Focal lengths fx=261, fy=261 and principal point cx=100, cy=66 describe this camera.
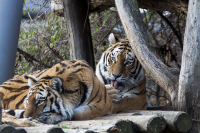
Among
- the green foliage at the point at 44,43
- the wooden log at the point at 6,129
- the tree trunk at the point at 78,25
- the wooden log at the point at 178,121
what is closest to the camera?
the wooden log at the point at 6,129

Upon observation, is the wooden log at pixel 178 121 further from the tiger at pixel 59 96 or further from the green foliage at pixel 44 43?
the green foliage at pixel 44 43

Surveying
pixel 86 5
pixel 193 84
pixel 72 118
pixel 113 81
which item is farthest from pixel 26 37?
pixel 193 84

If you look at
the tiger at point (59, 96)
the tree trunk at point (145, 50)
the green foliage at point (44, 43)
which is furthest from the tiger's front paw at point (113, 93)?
the green foliage at point (44, 43)

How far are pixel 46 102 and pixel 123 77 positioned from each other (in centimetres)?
149

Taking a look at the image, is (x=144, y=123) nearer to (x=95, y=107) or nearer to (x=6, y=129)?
(x=95, y=107)

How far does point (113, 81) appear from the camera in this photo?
3879 millimetres

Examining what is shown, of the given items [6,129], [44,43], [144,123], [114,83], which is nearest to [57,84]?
[144,123]

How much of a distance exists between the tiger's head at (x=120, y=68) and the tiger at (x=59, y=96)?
0.60 m

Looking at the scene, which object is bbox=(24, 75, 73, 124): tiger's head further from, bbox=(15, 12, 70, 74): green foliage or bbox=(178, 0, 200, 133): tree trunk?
bbox=(15, 12, 70, 74): green foliage

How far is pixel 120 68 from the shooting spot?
3785 mm

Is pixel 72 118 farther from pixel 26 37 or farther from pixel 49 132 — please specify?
pixel 26 37

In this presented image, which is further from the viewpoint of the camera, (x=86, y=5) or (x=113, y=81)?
(x=86, y=5)

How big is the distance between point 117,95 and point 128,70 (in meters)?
0.42

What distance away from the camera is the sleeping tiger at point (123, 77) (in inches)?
149
